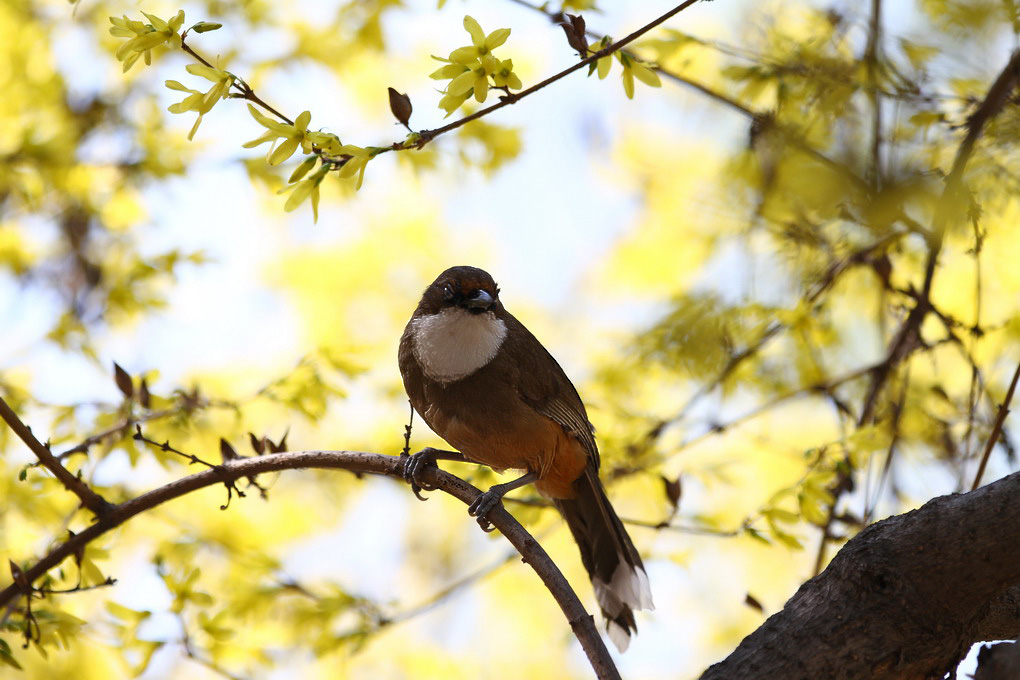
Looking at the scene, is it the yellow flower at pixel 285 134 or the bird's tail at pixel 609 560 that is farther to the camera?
the bird's tail at pixel 609 560

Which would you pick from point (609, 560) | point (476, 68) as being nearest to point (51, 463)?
point (476, 68)

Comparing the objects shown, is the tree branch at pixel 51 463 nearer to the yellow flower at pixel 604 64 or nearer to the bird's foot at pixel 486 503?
the bird's foot at pixel 486 503

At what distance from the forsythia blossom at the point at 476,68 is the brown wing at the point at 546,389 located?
40.5 inches

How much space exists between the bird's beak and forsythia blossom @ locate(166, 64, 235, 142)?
3.48 ft

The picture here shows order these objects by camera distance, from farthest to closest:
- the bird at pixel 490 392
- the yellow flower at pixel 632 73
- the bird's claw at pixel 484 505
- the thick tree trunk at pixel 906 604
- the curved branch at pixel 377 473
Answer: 1. the bird at pixel 490 392
2. the bird's claw at pixel 484 505
3. the yellow flower at pixel 632 73
4. the curved branch at pixel 377 473
5. the thick tree trunk at pixel 906 604

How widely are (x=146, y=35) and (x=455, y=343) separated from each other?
49.7 inches

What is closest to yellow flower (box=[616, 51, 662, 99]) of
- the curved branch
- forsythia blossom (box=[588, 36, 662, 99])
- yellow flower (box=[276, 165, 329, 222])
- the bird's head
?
forsythia blossom (box=[588, 36, 662, 99])

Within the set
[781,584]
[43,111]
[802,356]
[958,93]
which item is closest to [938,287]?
[802,356]

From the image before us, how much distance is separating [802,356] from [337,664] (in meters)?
3.13

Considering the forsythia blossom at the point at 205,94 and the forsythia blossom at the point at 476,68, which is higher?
the forsythia blossom at the point at 205,94

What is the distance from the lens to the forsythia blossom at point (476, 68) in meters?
2.27

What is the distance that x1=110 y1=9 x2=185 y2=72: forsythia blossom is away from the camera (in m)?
2.29

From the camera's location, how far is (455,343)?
10.1ft

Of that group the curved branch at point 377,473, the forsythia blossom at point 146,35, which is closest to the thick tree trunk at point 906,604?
the curved branch at point 377,473
